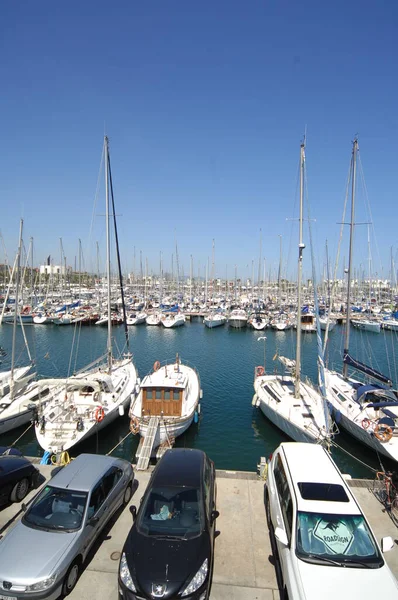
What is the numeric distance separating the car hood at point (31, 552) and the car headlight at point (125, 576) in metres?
1.28

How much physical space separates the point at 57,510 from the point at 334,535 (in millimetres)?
6066

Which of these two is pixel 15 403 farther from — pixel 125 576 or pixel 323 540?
pixel 323 540

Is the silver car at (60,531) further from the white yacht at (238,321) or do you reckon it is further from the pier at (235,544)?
the white yacht at (238,321)

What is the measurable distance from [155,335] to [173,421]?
4273cm

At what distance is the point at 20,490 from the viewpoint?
1040 centimetres

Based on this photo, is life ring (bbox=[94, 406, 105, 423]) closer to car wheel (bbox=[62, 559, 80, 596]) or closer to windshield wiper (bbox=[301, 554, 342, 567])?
car wheel (bbox=[62, 559, 80, 596])

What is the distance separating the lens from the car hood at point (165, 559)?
6.17 m

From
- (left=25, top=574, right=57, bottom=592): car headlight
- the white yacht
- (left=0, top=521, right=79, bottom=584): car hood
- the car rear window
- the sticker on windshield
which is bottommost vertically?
the white yacht

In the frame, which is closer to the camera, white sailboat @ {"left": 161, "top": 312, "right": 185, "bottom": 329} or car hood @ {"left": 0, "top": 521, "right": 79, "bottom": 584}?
car hood @ {"left": 0, "top": 521, "right": 79, "bottom": 584}

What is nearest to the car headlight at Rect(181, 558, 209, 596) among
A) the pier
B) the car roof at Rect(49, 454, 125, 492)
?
the pier

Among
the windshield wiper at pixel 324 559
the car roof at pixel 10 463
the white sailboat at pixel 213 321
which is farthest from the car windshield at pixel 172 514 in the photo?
the white sailboat at pixel 213 321

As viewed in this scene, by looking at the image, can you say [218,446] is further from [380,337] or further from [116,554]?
[380,337]

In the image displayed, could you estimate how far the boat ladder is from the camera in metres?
13.0

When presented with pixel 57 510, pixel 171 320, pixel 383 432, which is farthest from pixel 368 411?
pixel 171 320
